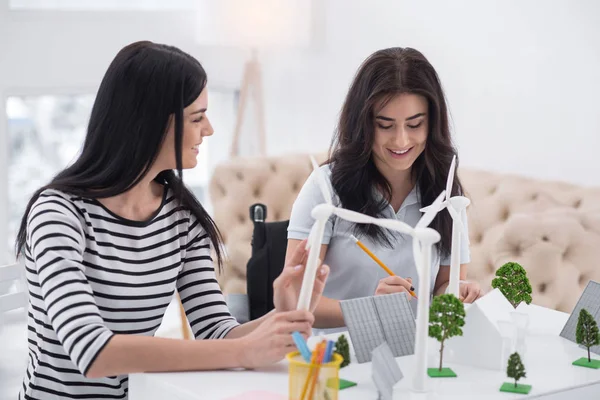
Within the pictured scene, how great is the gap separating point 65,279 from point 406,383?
573 millimetres

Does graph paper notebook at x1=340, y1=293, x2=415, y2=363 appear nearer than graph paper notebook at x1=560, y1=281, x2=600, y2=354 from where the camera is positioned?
Yes

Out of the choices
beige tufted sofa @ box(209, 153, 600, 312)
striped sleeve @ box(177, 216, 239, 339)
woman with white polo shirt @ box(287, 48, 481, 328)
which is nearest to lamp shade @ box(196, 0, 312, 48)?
beige tufted sofa @ box(209, 153, 600, 312)

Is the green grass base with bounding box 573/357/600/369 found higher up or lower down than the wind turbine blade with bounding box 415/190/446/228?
lower down

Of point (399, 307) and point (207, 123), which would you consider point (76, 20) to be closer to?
point (207, 123)

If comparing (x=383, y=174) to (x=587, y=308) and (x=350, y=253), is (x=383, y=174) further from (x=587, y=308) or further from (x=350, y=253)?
(x=587, y=308)

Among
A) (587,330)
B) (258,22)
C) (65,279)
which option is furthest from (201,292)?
(258,22)

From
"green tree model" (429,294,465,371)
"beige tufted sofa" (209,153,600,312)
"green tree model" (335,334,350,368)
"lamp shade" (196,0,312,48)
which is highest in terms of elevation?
"lamp shade" (196,0,312,48)

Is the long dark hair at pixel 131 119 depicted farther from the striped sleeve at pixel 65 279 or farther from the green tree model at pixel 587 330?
the green tree model at pixel 587 330

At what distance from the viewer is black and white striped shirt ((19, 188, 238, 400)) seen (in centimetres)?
145

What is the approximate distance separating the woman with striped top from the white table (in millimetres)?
30

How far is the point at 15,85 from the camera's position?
378 centimetres

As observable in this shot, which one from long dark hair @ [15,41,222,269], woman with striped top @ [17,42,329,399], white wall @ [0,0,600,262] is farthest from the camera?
white wall @ [0,0,600,262]

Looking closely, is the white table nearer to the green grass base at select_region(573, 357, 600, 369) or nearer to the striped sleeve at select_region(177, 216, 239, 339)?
the green grass base at select_region(573, 357, 600, 369)

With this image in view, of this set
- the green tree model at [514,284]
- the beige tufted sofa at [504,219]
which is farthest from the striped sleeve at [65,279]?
the beige tufted sofa at [504,219]
